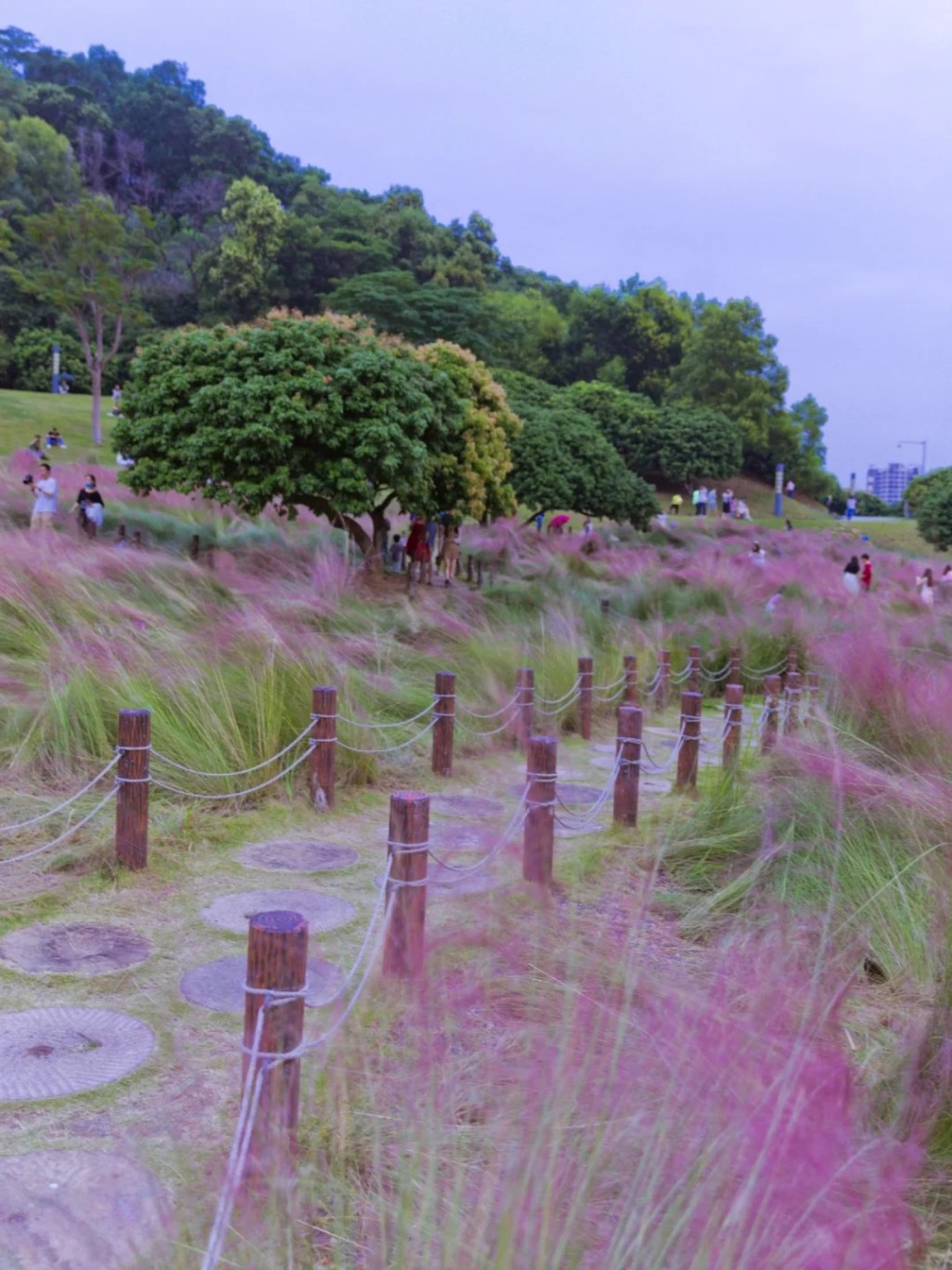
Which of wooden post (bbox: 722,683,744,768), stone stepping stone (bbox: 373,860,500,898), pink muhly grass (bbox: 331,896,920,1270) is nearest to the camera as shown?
pink muhly grass (bbox: 331,896,920,1270)

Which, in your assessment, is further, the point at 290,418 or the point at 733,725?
the point at 290,418

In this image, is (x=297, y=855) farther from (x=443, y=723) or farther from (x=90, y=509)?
(x=90, y=509)

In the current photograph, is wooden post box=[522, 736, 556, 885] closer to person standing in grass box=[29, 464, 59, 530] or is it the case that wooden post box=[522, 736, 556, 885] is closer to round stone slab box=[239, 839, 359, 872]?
round stone slab box=[239, 839, 359, 872]

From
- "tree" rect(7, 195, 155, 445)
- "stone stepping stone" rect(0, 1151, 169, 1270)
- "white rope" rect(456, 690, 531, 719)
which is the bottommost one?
"stone stepping stone" rect(0, 1151, 169, 1270)

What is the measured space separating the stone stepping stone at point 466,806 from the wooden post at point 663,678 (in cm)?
331

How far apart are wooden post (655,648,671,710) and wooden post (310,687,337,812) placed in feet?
13.5

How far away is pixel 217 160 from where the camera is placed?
64.6 meters

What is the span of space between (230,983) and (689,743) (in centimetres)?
337

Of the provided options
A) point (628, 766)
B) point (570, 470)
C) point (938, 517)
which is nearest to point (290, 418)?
point (628, 766)

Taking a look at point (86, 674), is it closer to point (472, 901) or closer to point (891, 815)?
point (472, 901)

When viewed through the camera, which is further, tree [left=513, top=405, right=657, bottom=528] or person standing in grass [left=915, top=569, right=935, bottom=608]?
tree [left=513, top=405, right=657, bottom=528]

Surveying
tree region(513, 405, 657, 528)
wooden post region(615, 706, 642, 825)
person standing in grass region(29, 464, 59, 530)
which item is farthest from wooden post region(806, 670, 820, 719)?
tree region(513, 405, 657, 528)

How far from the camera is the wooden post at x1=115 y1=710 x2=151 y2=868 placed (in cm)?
392

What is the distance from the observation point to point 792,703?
7.05m
